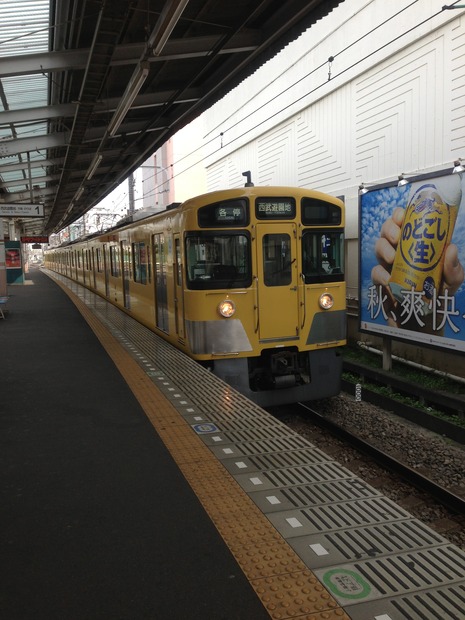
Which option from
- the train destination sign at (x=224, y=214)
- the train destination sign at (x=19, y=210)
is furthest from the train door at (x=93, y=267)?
the train destination sign at (x=224, y=214)

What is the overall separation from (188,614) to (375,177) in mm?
8520

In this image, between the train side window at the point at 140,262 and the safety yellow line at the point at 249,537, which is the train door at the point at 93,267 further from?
the safety yellow line at the point at 249,537

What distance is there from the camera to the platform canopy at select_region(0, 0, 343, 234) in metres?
5.18

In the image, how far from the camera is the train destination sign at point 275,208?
586cm

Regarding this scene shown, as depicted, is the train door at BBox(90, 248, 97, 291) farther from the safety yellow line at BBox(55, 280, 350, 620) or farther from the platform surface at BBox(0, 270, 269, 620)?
the safety yellow line at BBox(55, 280, 350, 620)

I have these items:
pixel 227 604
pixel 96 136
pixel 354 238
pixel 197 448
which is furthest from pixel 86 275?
pixel 227 604

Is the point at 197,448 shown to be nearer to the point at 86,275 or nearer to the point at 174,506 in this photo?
the point at 174,506

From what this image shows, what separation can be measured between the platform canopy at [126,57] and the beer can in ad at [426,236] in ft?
7.91

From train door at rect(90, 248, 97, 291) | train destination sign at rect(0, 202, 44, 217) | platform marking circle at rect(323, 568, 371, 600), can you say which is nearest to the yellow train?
platform marking circle at rect(323, 568, 371, 600)

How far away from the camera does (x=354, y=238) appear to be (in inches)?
384

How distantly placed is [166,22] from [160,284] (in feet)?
12.9

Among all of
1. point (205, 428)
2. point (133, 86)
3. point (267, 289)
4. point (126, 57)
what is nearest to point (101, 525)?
point (205, 428)

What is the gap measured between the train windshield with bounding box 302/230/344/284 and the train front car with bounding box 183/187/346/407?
0.01 meters

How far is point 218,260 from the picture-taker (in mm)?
5773
